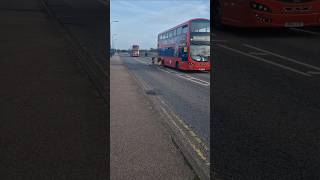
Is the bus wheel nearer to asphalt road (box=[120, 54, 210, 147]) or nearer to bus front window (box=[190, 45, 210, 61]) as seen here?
bus front window (box=[190, 45, 210, 61])

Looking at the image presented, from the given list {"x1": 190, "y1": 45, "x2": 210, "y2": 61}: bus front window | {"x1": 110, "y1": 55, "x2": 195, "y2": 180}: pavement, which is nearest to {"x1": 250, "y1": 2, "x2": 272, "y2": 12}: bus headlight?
{"x1": 190, "y1": 45, "x2": 210, "y2": 61}: bus front window

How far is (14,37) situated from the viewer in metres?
21.4

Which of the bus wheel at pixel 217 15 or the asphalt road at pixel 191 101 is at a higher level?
the bus wheel at pixel 217 15

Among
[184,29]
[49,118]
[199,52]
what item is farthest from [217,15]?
[49,118]

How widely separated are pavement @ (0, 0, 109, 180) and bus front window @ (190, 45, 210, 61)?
20.9 ft

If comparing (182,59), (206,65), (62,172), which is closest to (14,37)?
(182,59)

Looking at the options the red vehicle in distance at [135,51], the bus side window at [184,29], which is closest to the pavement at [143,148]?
the bus side window at [184,29]

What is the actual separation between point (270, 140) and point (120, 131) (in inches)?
123

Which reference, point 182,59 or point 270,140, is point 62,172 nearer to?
point 270,140

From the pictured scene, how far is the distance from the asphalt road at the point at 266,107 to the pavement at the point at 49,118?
227cm

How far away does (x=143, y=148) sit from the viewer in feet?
21.5

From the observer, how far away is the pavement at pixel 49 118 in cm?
566

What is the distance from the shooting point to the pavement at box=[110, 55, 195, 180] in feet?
17.7

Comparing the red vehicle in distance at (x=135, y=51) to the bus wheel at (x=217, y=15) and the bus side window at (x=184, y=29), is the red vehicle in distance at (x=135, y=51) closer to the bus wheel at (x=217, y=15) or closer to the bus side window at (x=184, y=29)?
the bus side window at (x=184, y=29)
